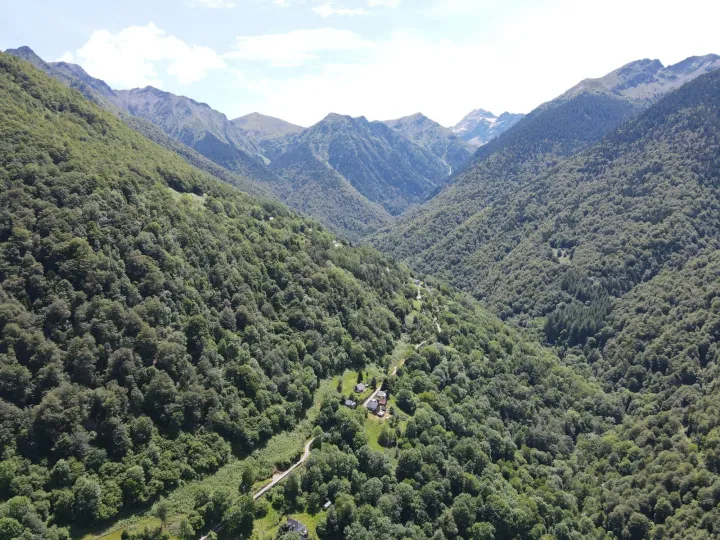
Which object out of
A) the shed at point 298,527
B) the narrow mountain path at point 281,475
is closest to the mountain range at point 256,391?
the narrow mountain path at point 281,475

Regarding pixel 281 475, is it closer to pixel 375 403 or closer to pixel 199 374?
pixel 199 374

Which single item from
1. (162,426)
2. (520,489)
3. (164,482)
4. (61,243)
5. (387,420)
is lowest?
(520,489)

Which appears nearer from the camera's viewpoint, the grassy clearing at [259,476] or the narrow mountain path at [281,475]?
the grassy clearing at [259,476]

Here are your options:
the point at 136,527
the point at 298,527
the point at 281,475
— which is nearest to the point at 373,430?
the point at 281,475

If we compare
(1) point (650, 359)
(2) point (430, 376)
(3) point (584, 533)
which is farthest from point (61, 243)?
(1) point (650, 359)

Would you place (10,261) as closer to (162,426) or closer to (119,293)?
(119,293)

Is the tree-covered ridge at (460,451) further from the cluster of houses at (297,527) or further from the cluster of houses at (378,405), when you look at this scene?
the cluster of houses at (297,527)

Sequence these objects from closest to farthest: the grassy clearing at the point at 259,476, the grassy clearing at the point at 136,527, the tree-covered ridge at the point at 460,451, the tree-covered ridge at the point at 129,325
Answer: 1. the grassy clearing at the point at 136,527
2. the grassy clearing at the point at 259,476
3. the tree-covered ridge at the point at 129,325
4. the tree-covered ridge at the point at 460,451

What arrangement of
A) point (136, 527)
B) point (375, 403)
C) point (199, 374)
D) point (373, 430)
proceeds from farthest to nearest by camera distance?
point (375, 403) → point (373, 430) → point (199, 374) → point (136, 527)
